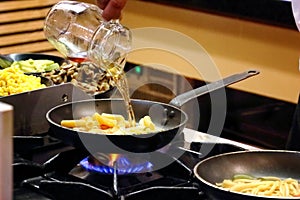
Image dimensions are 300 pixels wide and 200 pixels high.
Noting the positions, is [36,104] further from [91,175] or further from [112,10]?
[112,10]

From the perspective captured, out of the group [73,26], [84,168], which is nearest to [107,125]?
[84,168]

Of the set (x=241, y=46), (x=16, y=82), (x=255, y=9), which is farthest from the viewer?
(x=241, y=46)

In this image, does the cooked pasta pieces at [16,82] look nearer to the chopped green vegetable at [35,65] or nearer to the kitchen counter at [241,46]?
the chopped green vegetable at [35,65]

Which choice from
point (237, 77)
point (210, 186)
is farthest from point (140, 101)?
point (210, 186)

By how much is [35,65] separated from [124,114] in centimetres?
48

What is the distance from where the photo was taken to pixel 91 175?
4.54 feet

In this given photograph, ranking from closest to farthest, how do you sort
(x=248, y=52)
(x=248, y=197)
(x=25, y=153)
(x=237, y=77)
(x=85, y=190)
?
(x=248, y=197), (x=85, y=190), (x=25, y=153), (x=237, y=77), (x=248, y=52)

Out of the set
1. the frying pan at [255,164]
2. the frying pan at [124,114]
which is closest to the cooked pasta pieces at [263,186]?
the frying pan at [255,164]

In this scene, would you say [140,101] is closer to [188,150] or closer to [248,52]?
[188,150]

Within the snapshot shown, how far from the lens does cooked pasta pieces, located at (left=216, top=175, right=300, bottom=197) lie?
1.27m

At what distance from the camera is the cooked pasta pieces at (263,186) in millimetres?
1273

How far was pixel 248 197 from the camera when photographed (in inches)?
44.8

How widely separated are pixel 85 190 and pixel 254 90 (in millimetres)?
2113

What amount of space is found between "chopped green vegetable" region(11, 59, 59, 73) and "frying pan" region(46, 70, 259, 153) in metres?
0.37
